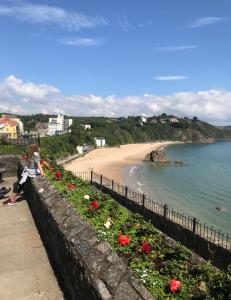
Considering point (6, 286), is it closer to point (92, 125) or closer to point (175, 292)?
point (175, 292)

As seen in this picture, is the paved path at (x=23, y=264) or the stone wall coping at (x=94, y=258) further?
the paved path at (x=23, y=264)

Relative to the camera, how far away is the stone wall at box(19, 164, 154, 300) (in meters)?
3.92

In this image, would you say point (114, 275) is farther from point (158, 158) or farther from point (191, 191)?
point (158, 158)

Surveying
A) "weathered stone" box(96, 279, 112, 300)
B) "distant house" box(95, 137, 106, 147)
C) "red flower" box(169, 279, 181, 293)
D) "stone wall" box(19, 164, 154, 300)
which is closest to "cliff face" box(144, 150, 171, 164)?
"distant house" box(95, 137, 106, 147)

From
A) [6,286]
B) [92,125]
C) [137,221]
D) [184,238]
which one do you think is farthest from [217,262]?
[92,125]

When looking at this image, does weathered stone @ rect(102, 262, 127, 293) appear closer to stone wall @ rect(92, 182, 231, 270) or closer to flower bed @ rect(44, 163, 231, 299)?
flower bed @ rect(44, 163, 231, 299)

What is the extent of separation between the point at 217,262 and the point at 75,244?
8993 millimetres

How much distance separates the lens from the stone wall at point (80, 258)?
392 centimetres

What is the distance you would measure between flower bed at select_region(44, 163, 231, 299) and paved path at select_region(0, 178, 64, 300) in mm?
1151

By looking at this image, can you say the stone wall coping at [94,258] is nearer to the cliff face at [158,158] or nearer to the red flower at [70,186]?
the red flower at [70,186]

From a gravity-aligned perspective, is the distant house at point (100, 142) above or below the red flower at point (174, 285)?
below

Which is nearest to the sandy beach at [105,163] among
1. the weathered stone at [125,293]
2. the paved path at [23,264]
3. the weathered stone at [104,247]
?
the paved path at [23,264]

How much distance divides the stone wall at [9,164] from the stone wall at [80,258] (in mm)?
7868

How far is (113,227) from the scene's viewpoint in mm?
5809
